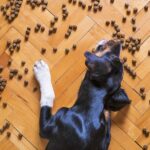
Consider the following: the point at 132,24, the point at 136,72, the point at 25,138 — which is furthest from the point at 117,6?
the point at 25,138

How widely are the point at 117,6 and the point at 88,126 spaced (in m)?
0.62

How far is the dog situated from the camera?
1576 millimetres

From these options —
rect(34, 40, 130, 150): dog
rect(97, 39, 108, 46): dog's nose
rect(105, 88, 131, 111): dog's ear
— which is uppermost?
rect(97, 39, 108, 46): dog's nose

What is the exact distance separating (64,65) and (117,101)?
1.05 ft

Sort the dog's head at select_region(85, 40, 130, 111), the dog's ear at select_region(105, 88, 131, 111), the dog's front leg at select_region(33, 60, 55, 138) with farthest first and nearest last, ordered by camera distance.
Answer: the dog's front leg at select_region(33, 60, 55, 138), the dog's ear at select_region(105, 88, 131, 111), the dog's head at select_region(85, 40, 130, 111)

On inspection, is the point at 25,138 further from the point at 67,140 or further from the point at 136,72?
the point at 136,72

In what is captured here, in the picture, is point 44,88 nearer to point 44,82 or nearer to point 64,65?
point 44,82

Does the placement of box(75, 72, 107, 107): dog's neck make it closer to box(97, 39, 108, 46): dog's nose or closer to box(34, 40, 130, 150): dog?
box(34, 40, 130, 150): dog

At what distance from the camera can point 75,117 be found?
1.64m

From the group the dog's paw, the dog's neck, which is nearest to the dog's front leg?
the dog's paw

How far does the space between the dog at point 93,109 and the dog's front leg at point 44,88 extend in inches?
2.9

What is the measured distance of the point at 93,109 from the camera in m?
1.61

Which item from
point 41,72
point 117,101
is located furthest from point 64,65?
point 117,101

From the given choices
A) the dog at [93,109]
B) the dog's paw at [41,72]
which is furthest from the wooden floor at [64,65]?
the dog at [93,109]
